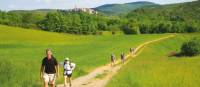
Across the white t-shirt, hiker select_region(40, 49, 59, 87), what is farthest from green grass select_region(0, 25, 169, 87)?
hiker select_region(40, 49, 59, 87)

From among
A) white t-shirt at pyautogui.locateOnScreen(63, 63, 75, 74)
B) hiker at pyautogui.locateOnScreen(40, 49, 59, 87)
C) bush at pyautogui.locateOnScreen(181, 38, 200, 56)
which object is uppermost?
hiker at pyautogui.locateOnScreen(40, 49, 59, 87)

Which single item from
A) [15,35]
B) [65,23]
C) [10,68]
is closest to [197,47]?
[15,35]

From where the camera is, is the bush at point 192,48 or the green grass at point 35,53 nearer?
the green grass at point 35,53

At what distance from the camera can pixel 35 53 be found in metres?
73.5

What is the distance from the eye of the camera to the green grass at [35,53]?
89.1ft

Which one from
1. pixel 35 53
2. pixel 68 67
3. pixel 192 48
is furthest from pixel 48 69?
pixel 192 48

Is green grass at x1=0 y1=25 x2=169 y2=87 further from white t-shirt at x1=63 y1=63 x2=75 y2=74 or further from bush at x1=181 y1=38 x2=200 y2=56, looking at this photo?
bush at x1=181 y1=38 x2=200 y2=56

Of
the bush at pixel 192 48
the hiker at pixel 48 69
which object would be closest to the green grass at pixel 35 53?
the hiker at pixel 48 69

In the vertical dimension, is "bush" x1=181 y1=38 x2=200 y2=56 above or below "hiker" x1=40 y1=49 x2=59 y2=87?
below

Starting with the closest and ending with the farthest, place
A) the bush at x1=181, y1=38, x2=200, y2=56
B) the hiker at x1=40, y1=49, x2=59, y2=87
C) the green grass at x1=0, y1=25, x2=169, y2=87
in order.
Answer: the hiker at x1=40, y1=49, x2=59, y2=87 → the green grass at x1=0, y1=25, x2=169, y2=87 → the bush at x1=181, y1=38, x2=200, y2=56

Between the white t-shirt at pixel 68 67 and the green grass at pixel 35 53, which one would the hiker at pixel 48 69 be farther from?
the white t-shirt at pixel 68 67

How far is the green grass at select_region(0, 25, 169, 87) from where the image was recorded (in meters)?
27.2

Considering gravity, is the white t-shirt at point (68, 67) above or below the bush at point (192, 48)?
above

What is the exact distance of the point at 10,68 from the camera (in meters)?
28.4
